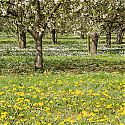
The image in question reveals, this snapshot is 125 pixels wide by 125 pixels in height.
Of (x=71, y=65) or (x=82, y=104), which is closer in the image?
(x=82, y=104)

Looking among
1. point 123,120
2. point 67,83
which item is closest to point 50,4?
point 67,83

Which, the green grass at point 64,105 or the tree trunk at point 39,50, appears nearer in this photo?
the green grass at point 64,105

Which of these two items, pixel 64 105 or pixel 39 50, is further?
pixel 39 50

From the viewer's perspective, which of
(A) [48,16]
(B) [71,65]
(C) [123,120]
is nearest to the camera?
A: (C) [123,120]

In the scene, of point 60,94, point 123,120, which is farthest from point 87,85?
point 123,120

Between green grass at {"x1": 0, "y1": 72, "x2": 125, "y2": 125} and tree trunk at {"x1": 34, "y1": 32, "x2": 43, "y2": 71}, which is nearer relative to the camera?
green grass at {"x1": 0, "y1": 72, "x2": 125, "y2": 125}

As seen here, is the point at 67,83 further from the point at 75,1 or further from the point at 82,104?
the point at 75,1

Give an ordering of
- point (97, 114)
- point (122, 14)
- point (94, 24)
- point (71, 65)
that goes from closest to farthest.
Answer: point (97, 114) < point (71, 65) < point (94, 24) < point (122, 14)

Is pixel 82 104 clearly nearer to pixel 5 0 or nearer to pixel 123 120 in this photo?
pixel 123 120

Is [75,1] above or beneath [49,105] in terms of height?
above

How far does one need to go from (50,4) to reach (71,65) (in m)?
5.76

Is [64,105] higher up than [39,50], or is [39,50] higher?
[39,50]

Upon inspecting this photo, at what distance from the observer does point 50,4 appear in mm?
21328

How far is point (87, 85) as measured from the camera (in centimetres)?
1340
